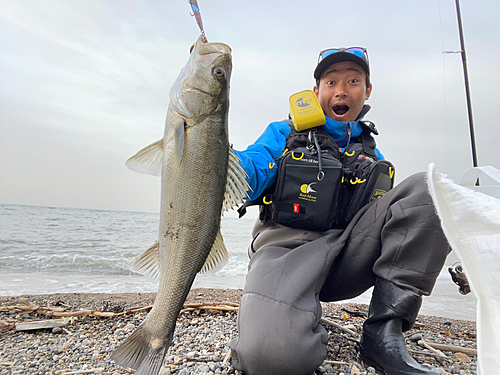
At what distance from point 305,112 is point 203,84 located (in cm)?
131

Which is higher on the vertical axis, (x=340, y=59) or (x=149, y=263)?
(x=340, y=59)

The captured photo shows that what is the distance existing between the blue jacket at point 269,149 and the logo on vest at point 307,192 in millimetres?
270

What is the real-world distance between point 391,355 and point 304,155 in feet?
5.28

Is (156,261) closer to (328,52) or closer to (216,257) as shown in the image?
(216,257)

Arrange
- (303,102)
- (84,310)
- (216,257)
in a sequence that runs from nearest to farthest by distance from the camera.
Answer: (216,257)
(303,102)
(84,310)

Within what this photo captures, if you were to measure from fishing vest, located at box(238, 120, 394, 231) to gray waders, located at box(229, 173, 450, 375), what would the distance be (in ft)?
0.52

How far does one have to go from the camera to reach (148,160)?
183 cm

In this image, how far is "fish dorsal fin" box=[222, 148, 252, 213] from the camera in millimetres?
1863

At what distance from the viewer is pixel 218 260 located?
6.38 feet

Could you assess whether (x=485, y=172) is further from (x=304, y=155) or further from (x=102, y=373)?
(x=102, y=373)

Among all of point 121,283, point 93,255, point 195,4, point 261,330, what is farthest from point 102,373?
point 93,255

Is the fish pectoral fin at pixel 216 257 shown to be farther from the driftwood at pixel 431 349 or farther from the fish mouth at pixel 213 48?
the driftwood at pixel 431 349

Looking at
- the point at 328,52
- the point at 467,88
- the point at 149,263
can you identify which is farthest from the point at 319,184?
the point at 467,88

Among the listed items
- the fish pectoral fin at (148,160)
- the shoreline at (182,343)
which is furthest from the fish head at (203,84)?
the shoreline at (182,343)
